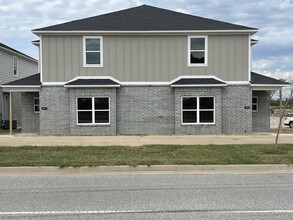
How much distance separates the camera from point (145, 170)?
34.8ft

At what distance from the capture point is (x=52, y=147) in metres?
14.3

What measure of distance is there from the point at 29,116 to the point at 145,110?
24.3ft

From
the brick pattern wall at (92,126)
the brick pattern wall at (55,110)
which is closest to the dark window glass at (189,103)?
the brick pattern wall at (92,126)

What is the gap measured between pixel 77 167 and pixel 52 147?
13.3 feet

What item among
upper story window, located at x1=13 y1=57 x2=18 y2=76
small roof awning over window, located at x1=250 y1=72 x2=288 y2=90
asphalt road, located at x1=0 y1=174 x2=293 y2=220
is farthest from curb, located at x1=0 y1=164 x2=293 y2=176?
upper story window, located at x1=13 y1=57 x2=18 y2=76

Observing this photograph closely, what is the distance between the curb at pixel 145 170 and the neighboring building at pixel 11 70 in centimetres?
2109

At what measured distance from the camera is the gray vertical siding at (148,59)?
858 inches

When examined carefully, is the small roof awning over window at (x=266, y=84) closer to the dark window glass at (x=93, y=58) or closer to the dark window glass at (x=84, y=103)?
the dark window glass at (x=93, y=58)

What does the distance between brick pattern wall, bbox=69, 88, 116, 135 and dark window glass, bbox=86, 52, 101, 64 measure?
1.76 meters

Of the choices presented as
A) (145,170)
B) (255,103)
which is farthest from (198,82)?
(145,170)

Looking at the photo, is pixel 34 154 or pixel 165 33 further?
pixel 165 33

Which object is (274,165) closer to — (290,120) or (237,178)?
(237,178)

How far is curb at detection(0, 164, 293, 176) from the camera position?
10430 millimetres

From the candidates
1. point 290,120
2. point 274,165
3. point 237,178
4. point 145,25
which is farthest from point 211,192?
point 290,120
